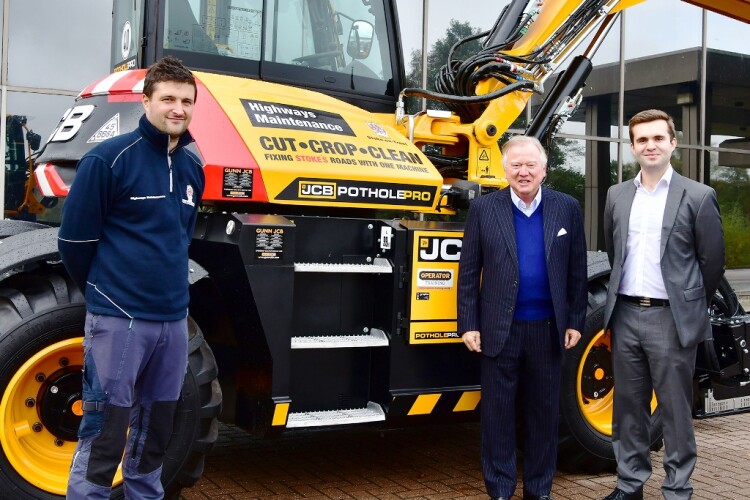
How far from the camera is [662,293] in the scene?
425 cm

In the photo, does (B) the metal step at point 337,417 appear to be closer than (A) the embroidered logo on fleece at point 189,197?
No

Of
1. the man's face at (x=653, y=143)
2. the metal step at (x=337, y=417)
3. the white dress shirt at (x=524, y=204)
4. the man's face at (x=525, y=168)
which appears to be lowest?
the metal step at (x=337, y=417)

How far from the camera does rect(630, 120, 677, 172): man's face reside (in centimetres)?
A: 421

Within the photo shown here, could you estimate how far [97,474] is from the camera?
329 centimetres

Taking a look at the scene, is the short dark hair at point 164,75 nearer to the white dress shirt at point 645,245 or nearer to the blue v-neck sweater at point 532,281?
the blue v-neck sweater at point 532,281

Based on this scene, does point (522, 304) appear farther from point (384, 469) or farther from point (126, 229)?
point (126, 229)

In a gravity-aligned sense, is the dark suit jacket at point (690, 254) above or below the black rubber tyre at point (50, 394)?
above

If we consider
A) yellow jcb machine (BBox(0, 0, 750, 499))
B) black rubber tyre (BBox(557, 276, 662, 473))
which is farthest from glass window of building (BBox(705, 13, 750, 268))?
black rubber tyre (BBox(557, 276, 662, 473))

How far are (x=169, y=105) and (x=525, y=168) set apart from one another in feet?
5.92

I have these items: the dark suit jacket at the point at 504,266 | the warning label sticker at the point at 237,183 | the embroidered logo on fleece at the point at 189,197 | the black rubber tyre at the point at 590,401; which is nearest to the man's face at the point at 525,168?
the dark suit jacket at the point at 504,266

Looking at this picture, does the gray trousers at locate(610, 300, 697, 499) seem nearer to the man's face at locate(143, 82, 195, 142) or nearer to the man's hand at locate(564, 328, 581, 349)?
the man's hand at locate(564, 328, 581, 349)

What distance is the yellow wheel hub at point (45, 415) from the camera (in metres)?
3.79

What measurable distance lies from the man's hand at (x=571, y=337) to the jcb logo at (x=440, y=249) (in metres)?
0.67

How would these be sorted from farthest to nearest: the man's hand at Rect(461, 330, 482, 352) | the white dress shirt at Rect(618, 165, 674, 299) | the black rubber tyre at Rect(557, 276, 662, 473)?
the black rubber tyre at Rect(557, 276, 662, 473) < the man's hand at Rect(461, 330, 482, 352) < the white dress shirt at Rect(618, 165, 674, 299)
